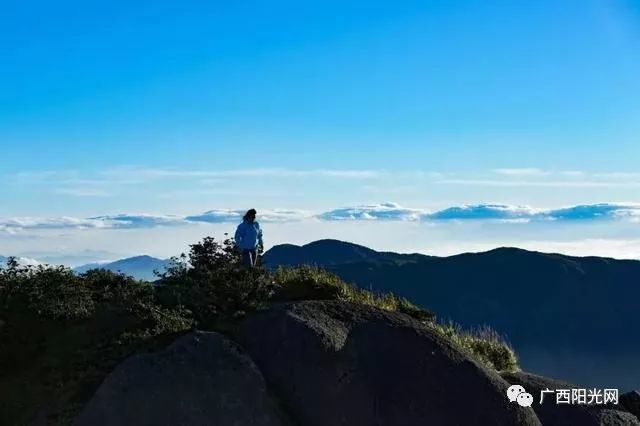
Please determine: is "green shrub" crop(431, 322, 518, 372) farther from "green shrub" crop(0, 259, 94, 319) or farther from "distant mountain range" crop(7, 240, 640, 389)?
"distant mountain range" crop(7, 240, 640, 389)

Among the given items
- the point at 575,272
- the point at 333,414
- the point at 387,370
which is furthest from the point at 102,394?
the point at 575,272

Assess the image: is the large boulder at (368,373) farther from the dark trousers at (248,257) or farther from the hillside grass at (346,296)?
the dark trousers at (248,257)

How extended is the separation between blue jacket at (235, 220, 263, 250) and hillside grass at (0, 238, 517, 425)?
336 mm

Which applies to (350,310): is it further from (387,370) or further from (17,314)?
(17,314)

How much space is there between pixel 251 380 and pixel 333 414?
4.96ft

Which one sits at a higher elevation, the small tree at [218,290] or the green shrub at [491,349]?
the small tree at [218,290]

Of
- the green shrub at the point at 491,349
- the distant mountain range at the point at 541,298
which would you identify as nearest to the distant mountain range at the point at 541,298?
the distant mountain range at the point at 541,298

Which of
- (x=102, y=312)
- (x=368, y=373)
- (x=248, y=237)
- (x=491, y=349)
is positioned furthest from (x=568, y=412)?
(x=102, y=312)

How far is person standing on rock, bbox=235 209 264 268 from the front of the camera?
66.7 feet

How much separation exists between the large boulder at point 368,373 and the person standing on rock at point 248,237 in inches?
199

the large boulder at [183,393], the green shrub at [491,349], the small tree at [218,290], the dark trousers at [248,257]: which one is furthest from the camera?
the green shrub at [491,349]

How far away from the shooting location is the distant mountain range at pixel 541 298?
6235 inches

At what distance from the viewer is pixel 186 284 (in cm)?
1834

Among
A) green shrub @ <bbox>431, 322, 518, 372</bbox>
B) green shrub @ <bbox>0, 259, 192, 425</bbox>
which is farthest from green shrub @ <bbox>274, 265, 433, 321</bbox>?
green shrub @ <bbox>0, 259, 192, 425</bbox>
